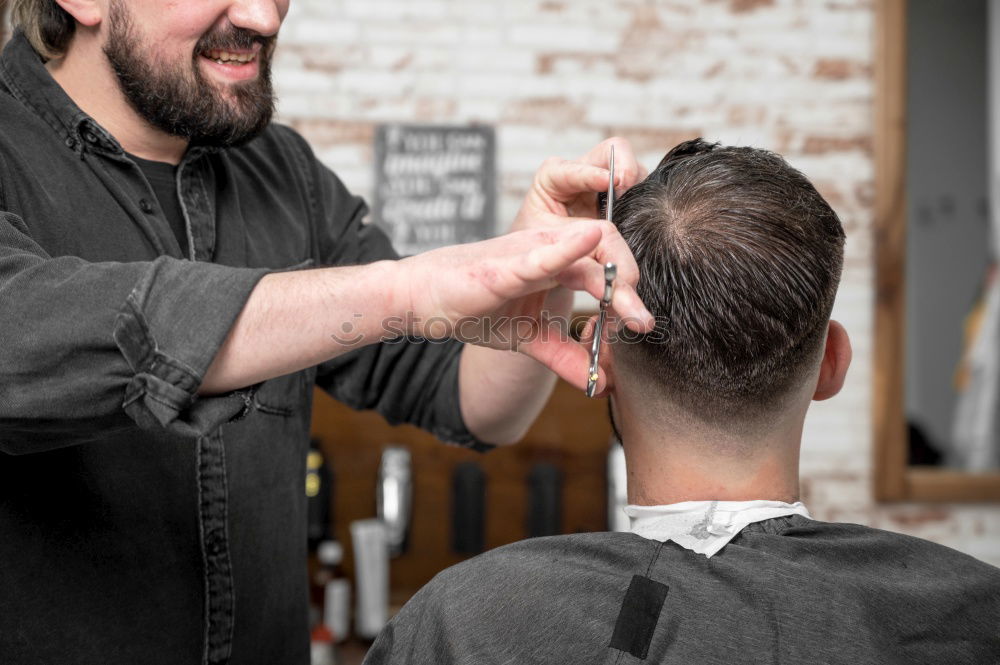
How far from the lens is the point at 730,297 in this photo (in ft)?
3.75

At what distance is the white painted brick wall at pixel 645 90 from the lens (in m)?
3.15

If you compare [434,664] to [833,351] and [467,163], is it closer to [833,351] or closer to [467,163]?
[833,351]

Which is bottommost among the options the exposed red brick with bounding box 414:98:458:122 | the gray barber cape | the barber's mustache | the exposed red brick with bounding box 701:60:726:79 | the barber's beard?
the gray barber cape

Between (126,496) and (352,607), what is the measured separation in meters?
1.76

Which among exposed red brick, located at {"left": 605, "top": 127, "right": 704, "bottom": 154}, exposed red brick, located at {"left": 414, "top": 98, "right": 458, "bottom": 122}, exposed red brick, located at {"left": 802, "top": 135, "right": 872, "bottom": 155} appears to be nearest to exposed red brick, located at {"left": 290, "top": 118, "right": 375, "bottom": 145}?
exposed red brick, located at {"left": 414, "top": 98, "right": 458, "bottom": 122}

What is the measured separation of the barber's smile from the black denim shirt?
14 centimetres

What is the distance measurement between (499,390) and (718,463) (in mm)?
521

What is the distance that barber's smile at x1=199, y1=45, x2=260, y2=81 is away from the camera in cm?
153

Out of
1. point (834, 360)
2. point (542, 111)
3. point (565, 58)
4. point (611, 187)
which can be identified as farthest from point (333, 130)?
point (834, 360)

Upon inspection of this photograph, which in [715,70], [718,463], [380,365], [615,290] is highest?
[715,70]

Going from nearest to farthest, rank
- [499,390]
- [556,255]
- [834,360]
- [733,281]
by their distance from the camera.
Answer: [556,255], [733,281], [834,360], [499,390]

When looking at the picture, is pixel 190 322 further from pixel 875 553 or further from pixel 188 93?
pixel 875 553

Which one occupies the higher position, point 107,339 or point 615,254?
point 615,254

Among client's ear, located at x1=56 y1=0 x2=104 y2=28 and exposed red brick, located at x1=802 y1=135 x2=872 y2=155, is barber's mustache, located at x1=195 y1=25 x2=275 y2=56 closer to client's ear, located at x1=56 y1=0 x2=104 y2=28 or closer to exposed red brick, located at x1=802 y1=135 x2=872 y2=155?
client's ear, located at x1=56 y1=0 x2=104 y2=28
